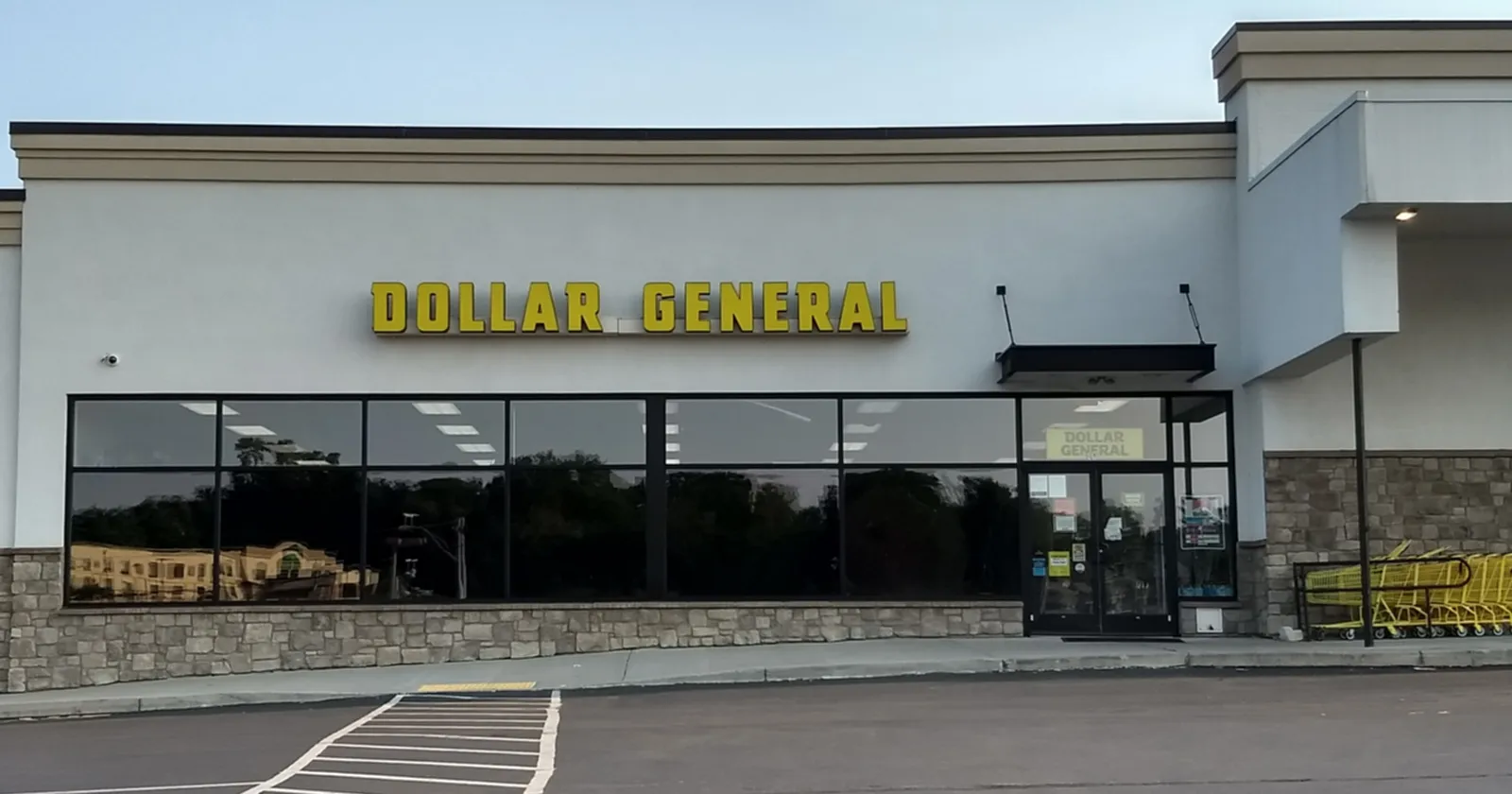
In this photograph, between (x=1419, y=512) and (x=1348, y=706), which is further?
(x=1419, y=512)

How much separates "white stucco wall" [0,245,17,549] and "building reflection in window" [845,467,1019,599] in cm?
1068

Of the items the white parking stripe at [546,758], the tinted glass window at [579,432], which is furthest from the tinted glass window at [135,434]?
the white parking stripe at [546,758]

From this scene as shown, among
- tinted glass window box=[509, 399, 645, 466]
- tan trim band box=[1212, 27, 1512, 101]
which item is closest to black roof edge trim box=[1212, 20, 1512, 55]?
tan trim band box=[1212, 27, 1512, 101]

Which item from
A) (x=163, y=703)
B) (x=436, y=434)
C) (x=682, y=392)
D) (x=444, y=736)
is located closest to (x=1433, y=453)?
(x=682, y=392)

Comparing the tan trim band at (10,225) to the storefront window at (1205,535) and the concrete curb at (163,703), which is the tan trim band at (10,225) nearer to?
the concrete curb at (163,703)

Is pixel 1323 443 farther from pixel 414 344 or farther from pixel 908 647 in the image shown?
pixel 414 344

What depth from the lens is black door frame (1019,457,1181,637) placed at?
58.3 ft

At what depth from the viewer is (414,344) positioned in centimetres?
1788

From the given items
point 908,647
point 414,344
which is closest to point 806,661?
point 908,647

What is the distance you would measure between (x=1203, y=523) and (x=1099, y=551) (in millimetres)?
1402

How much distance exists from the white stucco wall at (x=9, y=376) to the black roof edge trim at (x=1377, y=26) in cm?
1608

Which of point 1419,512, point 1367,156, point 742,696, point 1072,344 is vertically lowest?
point 742,696

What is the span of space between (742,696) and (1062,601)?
5764 millimetres

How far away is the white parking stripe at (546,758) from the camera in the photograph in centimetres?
898
